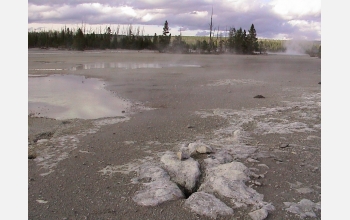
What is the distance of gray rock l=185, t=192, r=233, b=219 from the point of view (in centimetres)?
376

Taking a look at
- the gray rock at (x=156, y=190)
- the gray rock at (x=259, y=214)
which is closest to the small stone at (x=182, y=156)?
the gray rock at (x=156, y=190)

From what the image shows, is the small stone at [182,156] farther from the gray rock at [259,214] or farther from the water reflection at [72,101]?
the water reflection at [72,101]

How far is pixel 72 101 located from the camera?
432 inches

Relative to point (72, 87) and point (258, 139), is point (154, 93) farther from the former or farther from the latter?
point (258, 139)

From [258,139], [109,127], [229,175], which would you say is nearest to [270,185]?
[229,175]

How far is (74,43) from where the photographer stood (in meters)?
54.4

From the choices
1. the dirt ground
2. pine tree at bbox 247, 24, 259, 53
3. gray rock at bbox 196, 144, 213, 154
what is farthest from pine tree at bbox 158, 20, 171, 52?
gray rock at bbox 196, 144, 213, 154

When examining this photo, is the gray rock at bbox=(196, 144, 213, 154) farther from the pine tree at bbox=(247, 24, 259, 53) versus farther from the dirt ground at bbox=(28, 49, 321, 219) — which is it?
the pine tree at bbox=(247, 24, 259, 53)

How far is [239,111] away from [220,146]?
323 cm

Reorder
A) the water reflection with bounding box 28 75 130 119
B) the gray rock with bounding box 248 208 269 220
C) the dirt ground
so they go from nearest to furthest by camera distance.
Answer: the gray rock with bounding box 248 208 269 220
the dirt ground
the water reflection with bounding box 28 75 130 119

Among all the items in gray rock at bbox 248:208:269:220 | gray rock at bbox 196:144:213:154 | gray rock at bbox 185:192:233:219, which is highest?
gray rock at bbox 196:144:213:154

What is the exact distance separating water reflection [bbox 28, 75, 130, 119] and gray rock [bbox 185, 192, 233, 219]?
5.05 meters

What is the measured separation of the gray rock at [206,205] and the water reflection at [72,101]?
5.05 meters

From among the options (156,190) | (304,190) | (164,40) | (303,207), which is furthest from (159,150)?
(164,40)
